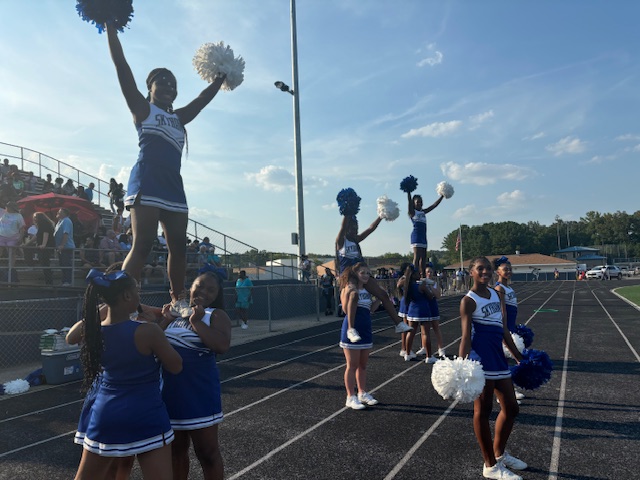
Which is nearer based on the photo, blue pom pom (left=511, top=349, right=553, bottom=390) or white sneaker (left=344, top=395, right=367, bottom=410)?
blue pom pom (left=511, top=349, right=553, bottom=390)

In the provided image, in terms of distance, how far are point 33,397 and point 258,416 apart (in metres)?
3.59

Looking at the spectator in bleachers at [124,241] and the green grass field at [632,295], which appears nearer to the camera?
the spectator in bleachers at [124,241]

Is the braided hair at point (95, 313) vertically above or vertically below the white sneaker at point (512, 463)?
above

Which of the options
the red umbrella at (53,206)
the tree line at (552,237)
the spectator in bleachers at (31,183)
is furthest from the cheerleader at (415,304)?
the tree line at (552,237)

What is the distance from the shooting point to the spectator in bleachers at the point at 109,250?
12.1m

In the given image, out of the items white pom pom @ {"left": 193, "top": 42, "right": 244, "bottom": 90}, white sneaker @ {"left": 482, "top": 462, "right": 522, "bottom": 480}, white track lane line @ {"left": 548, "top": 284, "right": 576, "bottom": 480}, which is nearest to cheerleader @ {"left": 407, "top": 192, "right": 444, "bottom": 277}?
white track lane line @ {"left": 548, "top": 284, "right": 576, "bottom": 480}

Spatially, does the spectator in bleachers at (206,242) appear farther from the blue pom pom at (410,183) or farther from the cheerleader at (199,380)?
the cheerleader at (199,380)

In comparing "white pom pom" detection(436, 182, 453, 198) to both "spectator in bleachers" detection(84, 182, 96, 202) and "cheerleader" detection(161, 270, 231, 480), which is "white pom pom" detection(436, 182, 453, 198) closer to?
"cheerleader" detection(161, 270, 231, 480)

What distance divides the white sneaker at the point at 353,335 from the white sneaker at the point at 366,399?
0.69 metres

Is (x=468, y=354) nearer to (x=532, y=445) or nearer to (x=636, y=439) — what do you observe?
(x=532, y=445)

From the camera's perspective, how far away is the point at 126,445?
220 cm

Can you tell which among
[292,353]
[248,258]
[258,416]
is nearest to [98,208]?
[248,258]

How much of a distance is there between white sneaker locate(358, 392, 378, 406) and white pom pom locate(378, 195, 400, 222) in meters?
2.24

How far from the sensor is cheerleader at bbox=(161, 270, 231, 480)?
8.46 feet
